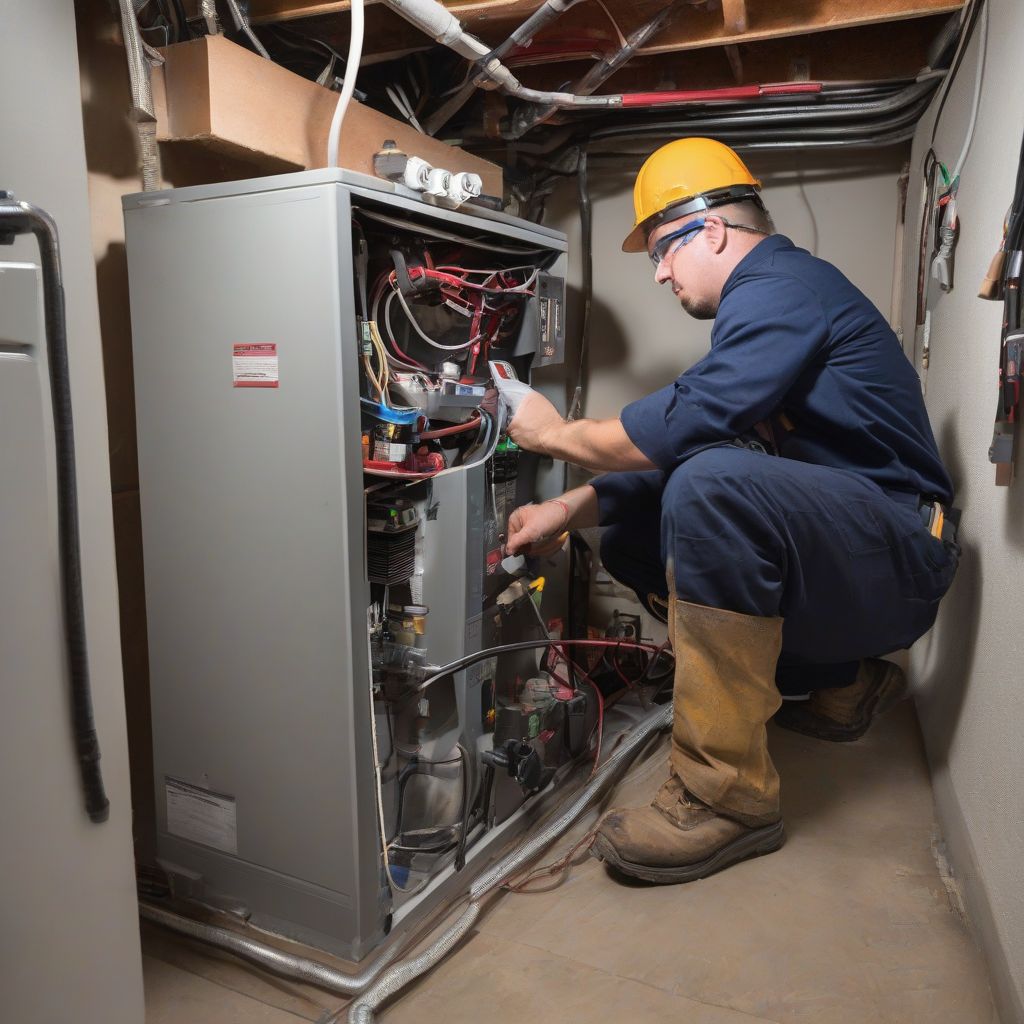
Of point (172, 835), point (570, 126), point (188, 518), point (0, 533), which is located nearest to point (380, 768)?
→ point (172, 835)

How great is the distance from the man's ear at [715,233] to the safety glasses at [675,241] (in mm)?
13

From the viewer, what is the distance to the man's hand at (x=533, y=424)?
1.52 meters

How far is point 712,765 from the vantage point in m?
1.39

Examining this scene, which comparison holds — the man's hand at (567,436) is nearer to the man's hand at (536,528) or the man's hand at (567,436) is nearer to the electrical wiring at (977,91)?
the man's hand at (536,528)

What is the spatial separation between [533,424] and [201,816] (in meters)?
0.87

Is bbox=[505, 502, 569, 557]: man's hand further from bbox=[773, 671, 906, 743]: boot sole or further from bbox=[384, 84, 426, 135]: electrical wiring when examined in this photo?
bbox=[384, 84, 426, 135]: electrical wiring

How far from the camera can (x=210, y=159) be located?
5.06 feet

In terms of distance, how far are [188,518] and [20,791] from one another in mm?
619

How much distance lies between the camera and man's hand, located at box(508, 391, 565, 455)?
5.00 feet

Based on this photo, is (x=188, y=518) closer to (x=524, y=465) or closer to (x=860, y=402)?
(x=524, y=465)

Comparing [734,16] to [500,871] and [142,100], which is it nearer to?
[142,100]

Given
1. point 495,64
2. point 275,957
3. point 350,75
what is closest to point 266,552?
point 275,957

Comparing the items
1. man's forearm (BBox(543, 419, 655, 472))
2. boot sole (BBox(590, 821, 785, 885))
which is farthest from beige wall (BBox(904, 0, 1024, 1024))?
man's forearm (BBox(543, 419, 655, 472))

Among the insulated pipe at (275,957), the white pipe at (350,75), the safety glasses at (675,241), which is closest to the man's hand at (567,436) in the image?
the safety glasses at (675,241)
